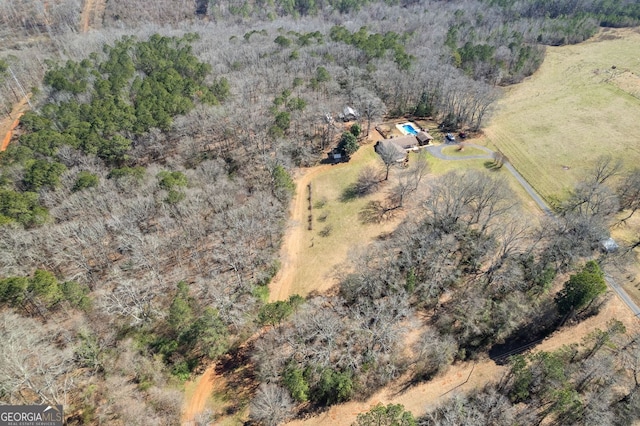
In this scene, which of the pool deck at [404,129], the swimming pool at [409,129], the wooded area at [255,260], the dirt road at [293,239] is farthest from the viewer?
the pool deck at [404,129]

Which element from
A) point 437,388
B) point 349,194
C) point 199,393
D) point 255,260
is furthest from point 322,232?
point 199,393

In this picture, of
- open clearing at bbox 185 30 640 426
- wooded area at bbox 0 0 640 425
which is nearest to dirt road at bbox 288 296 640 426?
open clearing at bbox 185 30 640 426

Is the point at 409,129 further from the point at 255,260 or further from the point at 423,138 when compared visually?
the point at 255,260

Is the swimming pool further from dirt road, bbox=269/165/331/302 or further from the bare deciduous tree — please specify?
the bare deciduous tree

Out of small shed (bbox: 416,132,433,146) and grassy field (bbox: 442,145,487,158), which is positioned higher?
small shed (bbox: 416,132,433,146)

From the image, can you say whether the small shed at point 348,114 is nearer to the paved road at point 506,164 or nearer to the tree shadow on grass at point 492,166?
the paved road at point 506,164

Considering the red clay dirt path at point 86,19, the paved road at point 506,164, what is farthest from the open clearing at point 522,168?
the red clay dirt path at point 86,19
